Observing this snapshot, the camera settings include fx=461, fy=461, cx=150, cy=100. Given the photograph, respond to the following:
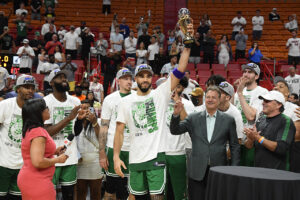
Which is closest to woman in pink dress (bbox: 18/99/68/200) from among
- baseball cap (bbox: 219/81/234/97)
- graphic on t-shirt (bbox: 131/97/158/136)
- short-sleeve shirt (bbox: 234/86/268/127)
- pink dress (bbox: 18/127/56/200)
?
pink dress (bbox: 18/127/56/200)

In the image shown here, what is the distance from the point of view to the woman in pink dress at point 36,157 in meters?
4.82

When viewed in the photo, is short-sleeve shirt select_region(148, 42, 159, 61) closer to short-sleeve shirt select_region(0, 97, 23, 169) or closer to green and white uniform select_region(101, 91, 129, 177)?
green and white uniform select_region(101, 91, 129, 177)

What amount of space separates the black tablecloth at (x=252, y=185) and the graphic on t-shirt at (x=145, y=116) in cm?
101

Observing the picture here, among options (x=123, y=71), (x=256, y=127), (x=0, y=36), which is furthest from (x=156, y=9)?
(x=256, y=127)

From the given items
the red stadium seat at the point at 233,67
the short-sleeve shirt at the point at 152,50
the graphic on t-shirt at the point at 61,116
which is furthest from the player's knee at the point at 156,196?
the red stadium seat at the point at 233,67

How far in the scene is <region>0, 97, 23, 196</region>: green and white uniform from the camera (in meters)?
6.23

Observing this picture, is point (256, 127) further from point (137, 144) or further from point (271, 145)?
point (137, 144)

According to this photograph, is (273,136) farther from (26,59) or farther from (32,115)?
(26,59)

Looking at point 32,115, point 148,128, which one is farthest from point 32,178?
point 148,128

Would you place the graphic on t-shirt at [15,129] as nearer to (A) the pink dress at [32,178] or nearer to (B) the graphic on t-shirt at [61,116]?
(B) the graphic on t-shirt at [61,116]

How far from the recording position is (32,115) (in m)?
4.96

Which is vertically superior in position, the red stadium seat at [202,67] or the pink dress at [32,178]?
the red stadium seat at [202,67]

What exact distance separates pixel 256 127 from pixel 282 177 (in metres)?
1.33

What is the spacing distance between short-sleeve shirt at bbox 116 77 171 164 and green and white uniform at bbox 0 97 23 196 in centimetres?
151
